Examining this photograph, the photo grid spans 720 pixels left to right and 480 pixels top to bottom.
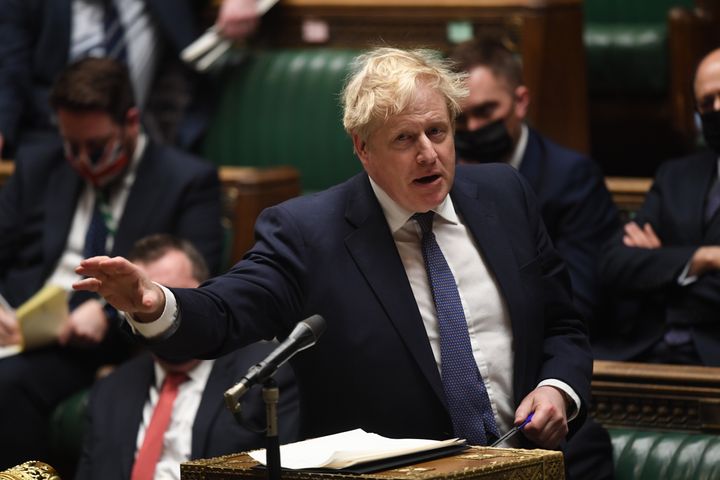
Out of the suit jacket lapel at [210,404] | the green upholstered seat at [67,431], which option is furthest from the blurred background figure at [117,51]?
the suit jacket lapel at [210,404]

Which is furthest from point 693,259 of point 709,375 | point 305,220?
point 305,220

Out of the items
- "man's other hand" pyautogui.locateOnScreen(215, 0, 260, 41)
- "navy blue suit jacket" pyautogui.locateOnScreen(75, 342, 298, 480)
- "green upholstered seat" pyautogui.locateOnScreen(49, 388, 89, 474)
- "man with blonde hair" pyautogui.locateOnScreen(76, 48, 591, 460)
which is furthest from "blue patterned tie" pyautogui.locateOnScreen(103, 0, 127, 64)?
"man with blonde hair" pyautogui.locateOnScreen(76, 48, 591, 460)

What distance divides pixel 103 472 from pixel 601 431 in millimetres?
996

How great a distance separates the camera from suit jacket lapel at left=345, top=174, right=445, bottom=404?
1839mm

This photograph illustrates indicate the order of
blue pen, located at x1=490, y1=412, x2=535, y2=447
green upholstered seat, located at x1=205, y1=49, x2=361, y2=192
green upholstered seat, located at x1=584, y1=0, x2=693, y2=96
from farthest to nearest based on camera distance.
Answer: green upholstered seat, located at x1=584, y1=0, x2=693, y2=96 → green upholstered seat, located at x1=205, y1=49, x2=361, y2=192 → blue pen, located at x1=490, y1=412, x2=535, y2=447

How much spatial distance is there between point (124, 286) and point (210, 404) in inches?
38.7

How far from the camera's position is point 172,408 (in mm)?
2611

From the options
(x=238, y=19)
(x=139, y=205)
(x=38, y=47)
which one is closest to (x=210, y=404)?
(x=139, y=205)

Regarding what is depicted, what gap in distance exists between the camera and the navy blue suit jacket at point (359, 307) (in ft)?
6.00

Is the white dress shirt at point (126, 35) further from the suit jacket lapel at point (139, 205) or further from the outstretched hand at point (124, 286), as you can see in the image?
the outstretched hand at point (124, 286)

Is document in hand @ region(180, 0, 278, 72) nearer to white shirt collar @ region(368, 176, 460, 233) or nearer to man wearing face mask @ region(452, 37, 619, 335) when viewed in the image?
man wearing face mask @ region(452, 37, 619, 335)

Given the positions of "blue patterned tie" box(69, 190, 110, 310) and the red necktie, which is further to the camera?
"blue patterned tie" box(69, 190, 110, 310)

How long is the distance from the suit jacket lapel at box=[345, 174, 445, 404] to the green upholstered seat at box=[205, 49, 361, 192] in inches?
65.7

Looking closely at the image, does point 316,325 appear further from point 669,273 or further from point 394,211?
point 669,273
